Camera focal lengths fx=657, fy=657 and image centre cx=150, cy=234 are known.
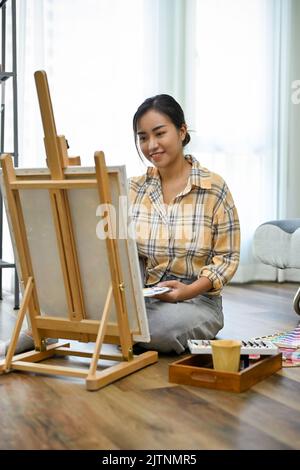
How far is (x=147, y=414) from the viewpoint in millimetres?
1461

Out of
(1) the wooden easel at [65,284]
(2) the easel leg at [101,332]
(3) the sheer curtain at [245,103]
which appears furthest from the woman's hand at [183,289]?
(3) the sheer curtain at [245,103]

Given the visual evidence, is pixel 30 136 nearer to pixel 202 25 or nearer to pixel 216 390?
pixel 202 25

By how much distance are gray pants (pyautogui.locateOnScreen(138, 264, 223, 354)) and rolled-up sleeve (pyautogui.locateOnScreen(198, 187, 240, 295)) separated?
0.22 ft

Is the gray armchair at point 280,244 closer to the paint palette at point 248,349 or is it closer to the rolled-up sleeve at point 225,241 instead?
the rolled-up sleeve at point 225,241

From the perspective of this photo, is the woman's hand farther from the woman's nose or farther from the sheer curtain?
the sheer curtain

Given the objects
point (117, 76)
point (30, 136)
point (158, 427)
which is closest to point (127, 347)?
point (158, 427)

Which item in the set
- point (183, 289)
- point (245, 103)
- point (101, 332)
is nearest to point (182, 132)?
point (183, 289)

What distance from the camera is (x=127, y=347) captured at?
1788 millimetres

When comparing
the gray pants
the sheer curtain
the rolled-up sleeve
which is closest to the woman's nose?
the rolled-up sleeve

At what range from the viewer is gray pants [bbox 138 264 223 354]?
6.51 ft

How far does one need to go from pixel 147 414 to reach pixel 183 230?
2.56 feet

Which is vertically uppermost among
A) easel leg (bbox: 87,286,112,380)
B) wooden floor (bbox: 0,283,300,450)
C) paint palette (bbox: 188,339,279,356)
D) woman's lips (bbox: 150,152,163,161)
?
woman's lips (bbox: 150,152,163,161)

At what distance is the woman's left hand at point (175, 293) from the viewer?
1.99 m

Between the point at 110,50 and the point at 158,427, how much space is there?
2.44 metres
